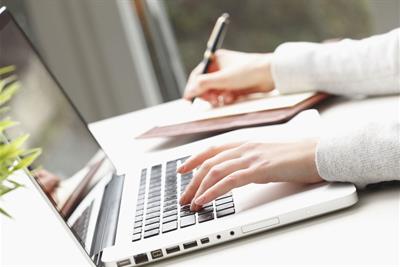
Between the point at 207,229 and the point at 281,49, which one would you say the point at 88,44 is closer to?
the point at 281,49

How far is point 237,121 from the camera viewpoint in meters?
1.15

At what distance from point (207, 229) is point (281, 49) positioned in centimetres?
59

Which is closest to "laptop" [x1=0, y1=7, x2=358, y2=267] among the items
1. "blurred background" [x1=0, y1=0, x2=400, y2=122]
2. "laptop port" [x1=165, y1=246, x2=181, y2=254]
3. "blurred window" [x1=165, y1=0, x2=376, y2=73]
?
"laptop port" [x1=165, y1=246, x2=181, y2=254]

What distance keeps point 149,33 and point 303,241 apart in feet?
6.90

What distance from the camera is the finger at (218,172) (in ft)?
2.66

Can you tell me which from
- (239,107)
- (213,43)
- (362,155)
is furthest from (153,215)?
(213,43)

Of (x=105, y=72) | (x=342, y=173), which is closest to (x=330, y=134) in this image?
(x=342, y=173)

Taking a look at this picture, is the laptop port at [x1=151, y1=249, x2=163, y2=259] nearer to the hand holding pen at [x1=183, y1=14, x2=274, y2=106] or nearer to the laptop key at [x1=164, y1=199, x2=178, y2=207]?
the laptop key at [x1=164, y1=199, x2=178, y2=207]

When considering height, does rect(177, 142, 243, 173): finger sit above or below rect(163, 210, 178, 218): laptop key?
above

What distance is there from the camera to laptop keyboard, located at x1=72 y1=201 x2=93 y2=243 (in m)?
0.77

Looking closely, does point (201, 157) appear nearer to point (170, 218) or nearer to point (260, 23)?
point (170, 218)

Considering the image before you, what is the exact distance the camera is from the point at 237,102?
4.34 feet

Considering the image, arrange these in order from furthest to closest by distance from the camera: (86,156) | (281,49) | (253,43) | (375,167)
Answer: (253,43) → (281,49) → (86,156) → (375,167)

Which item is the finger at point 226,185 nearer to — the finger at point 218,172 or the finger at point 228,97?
the finger at point 218,172
